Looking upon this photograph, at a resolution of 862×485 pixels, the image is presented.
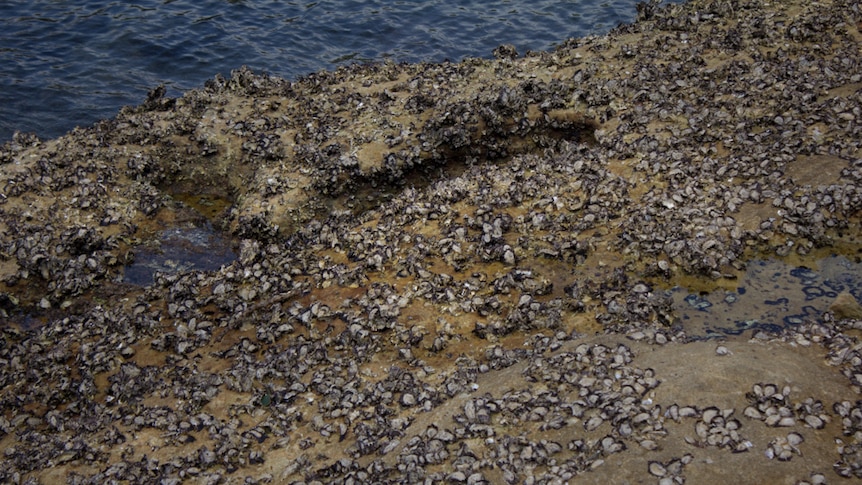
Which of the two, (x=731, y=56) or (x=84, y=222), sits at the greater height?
(x=731, y=56)

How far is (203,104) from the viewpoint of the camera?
14.2 meters

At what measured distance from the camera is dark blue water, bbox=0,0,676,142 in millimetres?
17656

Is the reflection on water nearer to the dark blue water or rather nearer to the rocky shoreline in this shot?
the rocky shoreline

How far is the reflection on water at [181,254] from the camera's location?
1151 centimetres

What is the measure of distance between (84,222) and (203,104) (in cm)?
337

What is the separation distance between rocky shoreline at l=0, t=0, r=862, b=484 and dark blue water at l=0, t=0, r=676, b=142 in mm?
3846

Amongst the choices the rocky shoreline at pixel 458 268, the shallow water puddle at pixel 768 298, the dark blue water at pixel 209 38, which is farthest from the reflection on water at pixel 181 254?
the shallow water puddle at pixel 768 298

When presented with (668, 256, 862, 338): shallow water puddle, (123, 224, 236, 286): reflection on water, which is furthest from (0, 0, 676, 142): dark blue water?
(668, 256, 862, 338): shallow water puddle

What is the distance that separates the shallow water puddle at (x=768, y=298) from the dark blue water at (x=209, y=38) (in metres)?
11.8

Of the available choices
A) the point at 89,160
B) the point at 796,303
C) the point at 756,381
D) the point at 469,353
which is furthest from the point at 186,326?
the point at 796,303

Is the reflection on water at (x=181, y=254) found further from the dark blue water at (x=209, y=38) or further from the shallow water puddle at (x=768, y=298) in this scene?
the shallow water puddle at (x=768, y=298)

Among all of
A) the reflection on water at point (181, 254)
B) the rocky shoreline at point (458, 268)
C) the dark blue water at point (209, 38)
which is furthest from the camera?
the dark blue water at point (209, 38)

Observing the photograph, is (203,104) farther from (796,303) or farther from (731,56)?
(796,303)

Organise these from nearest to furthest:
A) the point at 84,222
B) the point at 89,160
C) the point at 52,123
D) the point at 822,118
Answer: the point at 822,118, the point at 84,222, the point at 89,160, the point at 52,123
